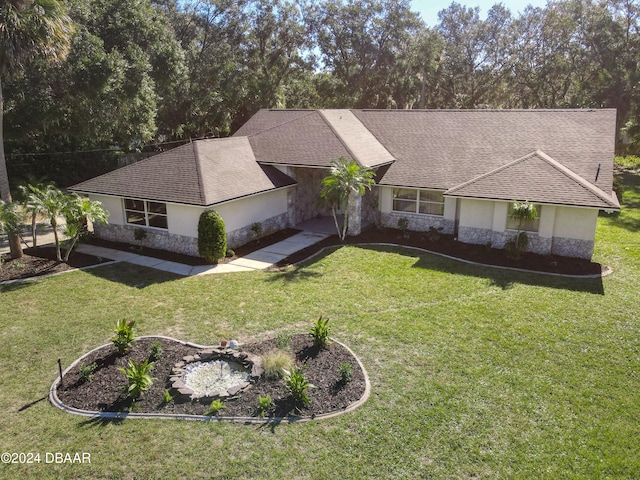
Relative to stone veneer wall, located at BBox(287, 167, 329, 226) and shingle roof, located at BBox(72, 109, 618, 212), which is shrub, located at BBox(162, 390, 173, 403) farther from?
stone veneer wall, located at BBox(287, 167, 329, 226)

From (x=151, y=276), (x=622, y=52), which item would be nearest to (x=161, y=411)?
(x=151, y=276)

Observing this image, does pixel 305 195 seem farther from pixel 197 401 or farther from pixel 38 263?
pixel 197 401

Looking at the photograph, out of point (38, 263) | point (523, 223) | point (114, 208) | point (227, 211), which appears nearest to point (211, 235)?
point (227, 211)

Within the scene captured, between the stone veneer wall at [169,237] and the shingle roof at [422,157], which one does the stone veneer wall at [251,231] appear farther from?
the shingle roof at [422,157]

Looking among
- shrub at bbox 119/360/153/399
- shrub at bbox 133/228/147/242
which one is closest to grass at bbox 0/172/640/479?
shrub at bbox 119/360/153/399

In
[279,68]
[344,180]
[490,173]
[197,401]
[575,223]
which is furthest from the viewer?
[279,68]
